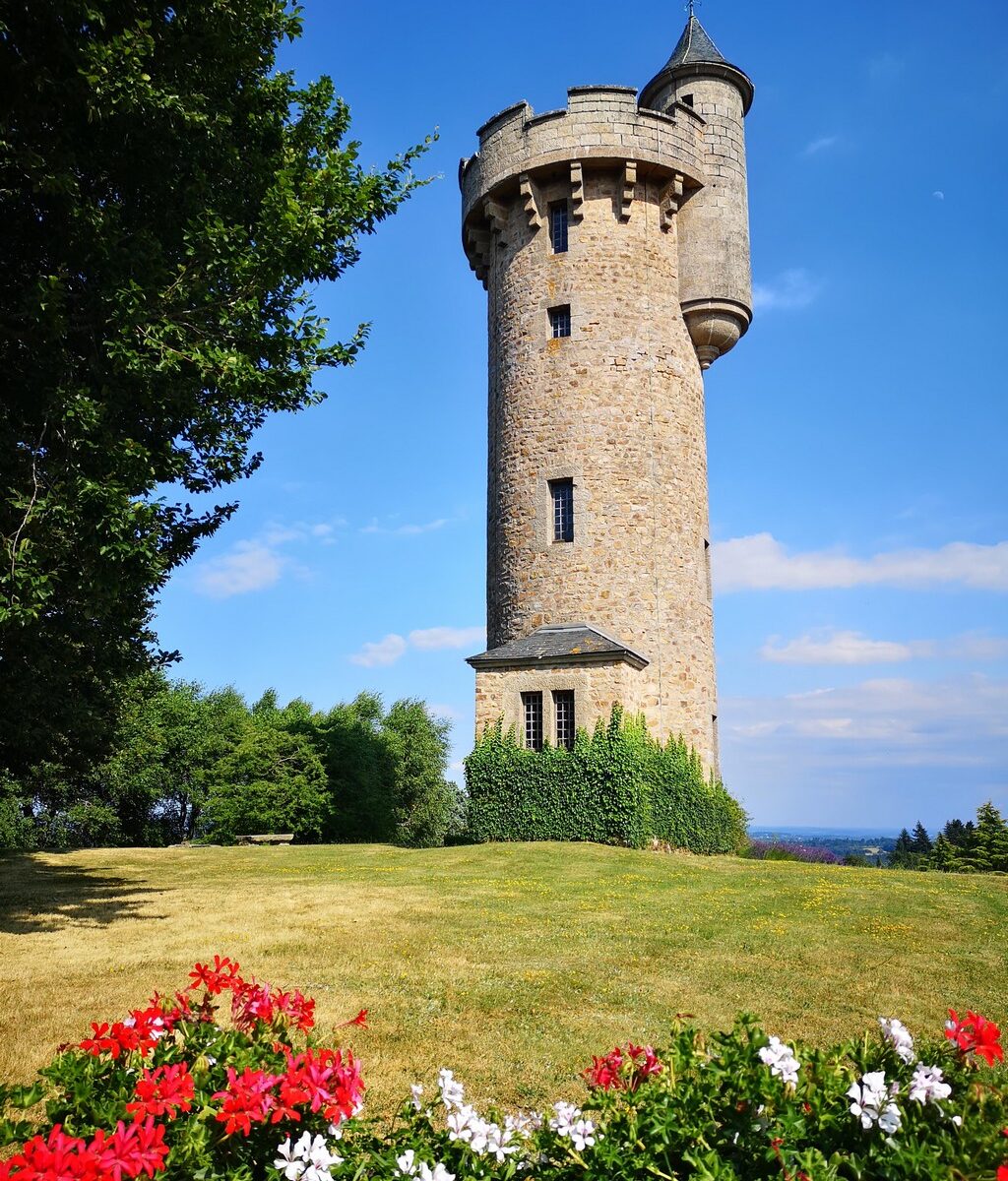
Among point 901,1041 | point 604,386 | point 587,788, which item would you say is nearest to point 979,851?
point 587,788

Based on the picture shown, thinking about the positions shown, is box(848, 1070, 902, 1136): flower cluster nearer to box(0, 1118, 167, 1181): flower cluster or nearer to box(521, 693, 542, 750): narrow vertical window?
box(0, 1118, 167, 1181): flower cluster

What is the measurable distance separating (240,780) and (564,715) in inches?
548

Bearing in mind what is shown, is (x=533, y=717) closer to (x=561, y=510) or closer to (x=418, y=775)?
(x=561, y=510)

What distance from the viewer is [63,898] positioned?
13070 millimetres

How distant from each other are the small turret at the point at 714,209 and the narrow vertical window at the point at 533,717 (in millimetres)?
12104

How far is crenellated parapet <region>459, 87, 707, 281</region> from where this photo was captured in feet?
77.2

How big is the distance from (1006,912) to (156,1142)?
1269cm

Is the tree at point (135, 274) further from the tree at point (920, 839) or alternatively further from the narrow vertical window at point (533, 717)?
the tree at point (920, 839)

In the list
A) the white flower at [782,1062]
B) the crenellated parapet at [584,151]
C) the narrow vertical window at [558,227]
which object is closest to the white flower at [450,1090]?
the white flower at [782,1062]

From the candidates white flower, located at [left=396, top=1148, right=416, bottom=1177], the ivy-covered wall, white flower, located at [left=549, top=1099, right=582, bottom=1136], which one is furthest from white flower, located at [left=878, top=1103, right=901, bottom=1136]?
the ivy-covered wall

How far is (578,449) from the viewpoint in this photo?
23.0m

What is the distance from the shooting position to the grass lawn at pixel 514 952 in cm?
631

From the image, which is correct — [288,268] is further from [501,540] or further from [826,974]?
[501,540]

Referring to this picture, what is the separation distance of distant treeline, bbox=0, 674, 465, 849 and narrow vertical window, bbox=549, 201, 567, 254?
17747 millimetres
